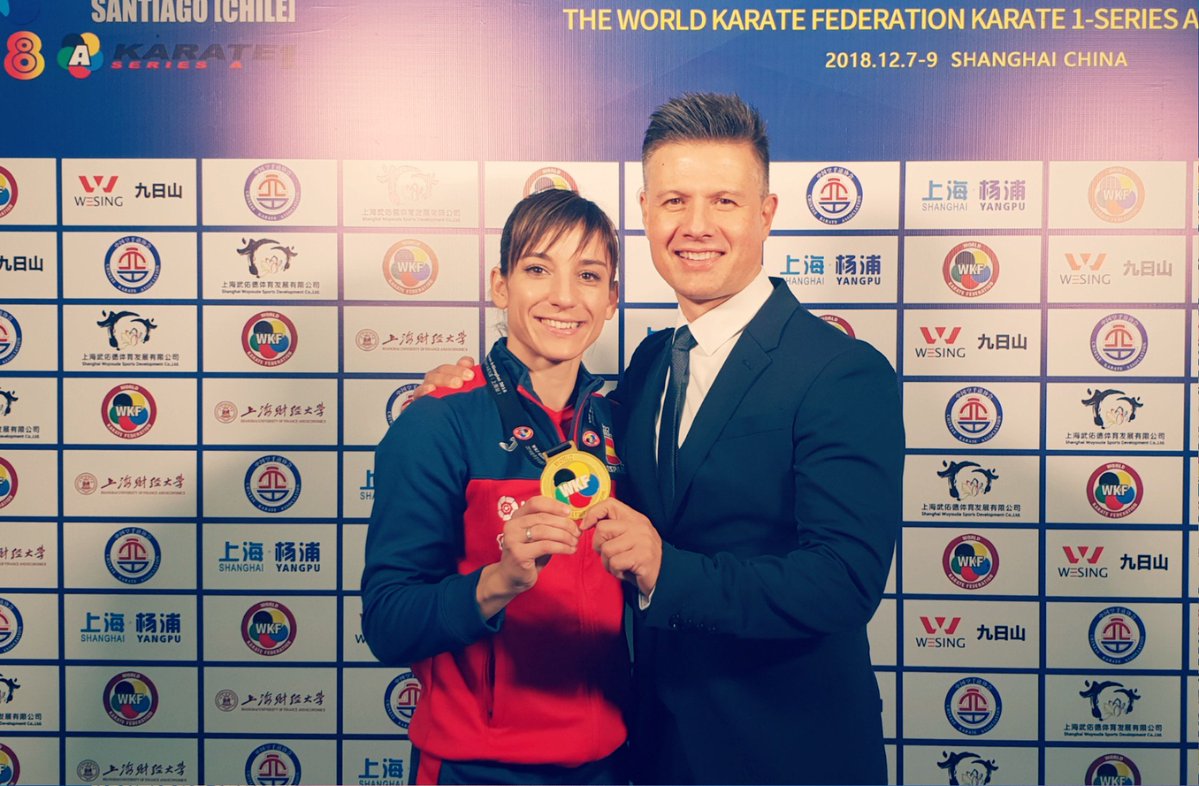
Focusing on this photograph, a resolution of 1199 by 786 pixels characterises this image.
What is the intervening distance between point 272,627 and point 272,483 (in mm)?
401

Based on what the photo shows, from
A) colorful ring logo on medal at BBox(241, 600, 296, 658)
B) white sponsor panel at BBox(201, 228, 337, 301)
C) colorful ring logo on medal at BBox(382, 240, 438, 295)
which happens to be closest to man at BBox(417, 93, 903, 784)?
colorful ring logo on medal at BBox(382, 240, 438, 295)

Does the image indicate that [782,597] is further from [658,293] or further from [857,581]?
[658,293]

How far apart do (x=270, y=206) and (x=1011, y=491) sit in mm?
2145

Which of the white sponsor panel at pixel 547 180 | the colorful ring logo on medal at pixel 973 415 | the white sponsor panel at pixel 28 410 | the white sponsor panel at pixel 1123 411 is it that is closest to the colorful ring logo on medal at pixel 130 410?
the white sponsor panel at pixel 28 410

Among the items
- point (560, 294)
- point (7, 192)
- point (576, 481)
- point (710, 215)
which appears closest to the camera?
point (576, 481)

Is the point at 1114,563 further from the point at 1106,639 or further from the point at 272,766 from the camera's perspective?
the point at 272,766

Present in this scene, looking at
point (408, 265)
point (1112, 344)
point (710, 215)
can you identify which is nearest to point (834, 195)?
point (710, 215)

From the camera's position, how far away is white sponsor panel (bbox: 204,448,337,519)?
2.72 metres

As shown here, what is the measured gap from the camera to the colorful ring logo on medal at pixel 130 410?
8.96 feet

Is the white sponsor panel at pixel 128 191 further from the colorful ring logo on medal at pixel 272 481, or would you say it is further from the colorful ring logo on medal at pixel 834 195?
the colorful ring logo on medal at pixel 834 195

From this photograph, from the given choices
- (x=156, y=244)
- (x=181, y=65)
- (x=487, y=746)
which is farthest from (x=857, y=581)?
(x=181, y=65)

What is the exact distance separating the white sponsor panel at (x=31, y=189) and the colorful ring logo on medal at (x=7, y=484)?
682 mm

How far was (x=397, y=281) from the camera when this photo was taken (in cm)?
270

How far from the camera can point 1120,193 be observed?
8.63ft
